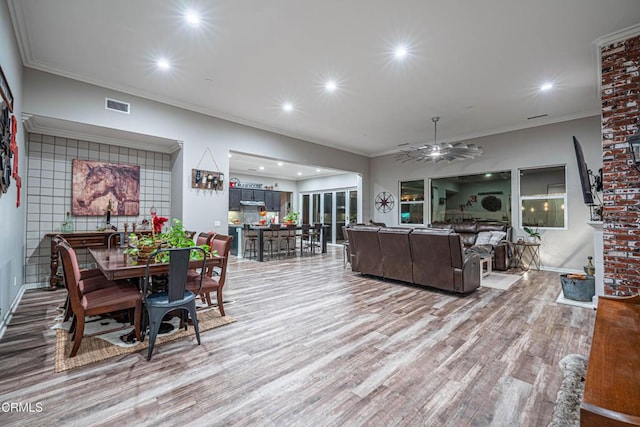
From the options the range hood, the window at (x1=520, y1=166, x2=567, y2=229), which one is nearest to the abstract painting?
the range hood

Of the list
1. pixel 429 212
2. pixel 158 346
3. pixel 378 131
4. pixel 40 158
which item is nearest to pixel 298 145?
pixel 378 131

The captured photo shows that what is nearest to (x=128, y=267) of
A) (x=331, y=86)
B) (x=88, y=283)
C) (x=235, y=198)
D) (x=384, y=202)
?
(x=88, y=283)

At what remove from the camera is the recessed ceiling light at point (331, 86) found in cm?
455

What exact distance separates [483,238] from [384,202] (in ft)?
10.8

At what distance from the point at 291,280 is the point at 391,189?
16.9ft

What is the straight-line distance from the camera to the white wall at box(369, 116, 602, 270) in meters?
5.77

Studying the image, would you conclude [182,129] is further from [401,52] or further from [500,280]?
[500,280]

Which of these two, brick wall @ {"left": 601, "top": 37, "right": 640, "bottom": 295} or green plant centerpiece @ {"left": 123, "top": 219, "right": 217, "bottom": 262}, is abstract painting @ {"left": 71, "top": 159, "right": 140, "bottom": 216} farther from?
brick wall @ {"left": 601, "top": 37, "right": 640, "bottom": 295}

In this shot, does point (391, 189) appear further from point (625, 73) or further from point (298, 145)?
point (625, 73)

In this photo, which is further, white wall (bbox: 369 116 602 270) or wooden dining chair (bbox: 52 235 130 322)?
white wall (bbox: 369 116 602 270)

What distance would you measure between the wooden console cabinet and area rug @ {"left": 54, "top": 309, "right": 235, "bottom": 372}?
9.66ft

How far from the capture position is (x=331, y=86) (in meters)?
4.69

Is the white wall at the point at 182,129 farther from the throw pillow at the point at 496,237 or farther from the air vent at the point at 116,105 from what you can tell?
the throw pillow at the point at 496,237

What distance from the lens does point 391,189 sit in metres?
9.10
